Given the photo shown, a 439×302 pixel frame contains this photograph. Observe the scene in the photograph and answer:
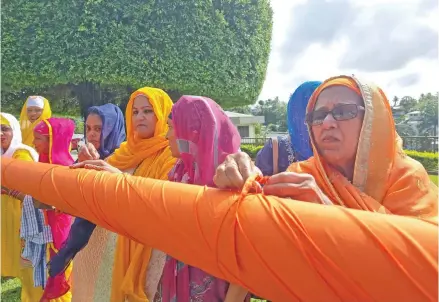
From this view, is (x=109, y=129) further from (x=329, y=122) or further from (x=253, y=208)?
(x=253, y=208)

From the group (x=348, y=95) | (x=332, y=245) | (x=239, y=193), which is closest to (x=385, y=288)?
(x=332, y=245)

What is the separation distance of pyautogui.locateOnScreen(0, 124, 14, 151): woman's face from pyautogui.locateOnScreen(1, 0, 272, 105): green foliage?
3.30 meters

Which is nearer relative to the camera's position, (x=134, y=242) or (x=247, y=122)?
(x=134, y=242)

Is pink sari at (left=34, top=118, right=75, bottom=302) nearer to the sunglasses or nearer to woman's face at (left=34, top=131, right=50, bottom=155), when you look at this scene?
woman's face at (left=34, top=131, right=50, bottom=155)

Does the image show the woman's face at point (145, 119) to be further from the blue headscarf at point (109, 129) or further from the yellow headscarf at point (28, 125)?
the yellow headscarf at point (28, 125)

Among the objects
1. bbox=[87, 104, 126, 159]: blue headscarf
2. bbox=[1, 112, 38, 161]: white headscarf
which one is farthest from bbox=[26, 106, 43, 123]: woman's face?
bbox=[87, 104, 126, 159]: blue headscarf

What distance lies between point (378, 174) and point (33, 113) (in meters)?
5.41

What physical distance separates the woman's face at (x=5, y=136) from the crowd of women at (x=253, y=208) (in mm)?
1995

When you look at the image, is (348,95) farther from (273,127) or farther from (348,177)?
(273,127)

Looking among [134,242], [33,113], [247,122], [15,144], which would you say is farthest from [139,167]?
[247,122]

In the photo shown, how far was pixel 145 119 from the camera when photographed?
117 inches

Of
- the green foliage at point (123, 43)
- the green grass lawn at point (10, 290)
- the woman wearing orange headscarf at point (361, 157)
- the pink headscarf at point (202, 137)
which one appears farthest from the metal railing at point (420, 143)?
the woman wearing orange headscarf at point (361, 157)

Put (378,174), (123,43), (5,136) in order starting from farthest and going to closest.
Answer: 1. (123,43)
2. (5,136)
3. (378,174)

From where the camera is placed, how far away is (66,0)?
7523 millimetres
